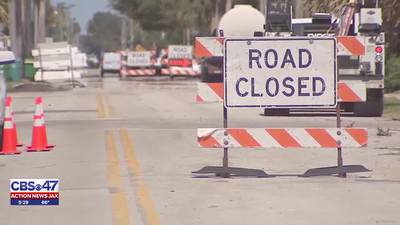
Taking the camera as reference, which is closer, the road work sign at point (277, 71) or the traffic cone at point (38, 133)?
the road work sign at point (277, 71)

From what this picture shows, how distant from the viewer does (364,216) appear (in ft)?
29.7

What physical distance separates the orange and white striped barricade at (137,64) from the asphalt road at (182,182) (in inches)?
1558

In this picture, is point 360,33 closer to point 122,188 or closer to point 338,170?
point 338,170

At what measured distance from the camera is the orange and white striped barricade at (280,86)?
445 inches

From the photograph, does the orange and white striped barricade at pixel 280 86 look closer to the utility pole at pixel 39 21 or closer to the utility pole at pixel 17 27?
the utility pole at pixel 17 27

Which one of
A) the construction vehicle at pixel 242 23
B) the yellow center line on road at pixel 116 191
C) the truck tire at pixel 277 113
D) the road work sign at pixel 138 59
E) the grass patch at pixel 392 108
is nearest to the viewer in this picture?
the yellow center line on road at pixel 116 191

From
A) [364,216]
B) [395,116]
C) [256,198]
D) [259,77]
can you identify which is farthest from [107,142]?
[395,116]

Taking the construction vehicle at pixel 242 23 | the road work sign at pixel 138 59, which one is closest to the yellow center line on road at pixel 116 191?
the construction vehicle at pixel 242 23

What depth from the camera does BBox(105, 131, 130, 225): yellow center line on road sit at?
8.98 meters

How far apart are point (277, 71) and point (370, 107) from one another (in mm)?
11773

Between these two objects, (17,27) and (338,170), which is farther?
(17,27)

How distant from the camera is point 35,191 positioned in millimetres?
8641

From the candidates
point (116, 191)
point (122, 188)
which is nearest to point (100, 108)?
point (122, 188)

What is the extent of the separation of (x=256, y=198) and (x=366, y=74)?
12.0 meters
